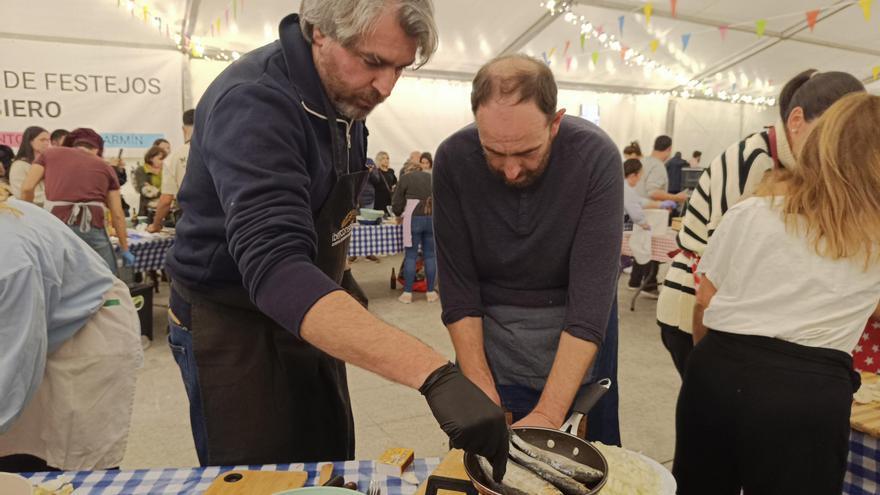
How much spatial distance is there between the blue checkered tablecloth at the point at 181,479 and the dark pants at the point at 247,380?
185 millimetres

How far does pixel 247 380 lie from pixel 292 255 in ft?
1.64

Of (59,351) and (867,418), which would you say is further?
(867,418)

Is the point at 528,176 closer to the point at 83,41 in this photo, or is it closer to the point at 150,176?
the point at 150,176

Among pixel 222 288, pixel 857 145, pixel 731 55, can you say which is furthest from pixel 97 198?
pixel 731 55

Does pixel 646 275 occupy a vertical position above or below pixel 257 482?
below

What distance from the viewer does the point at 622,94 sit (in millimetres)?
10367

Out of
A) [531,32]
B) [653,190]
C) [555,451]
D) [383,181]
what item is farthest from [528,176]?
[531,32]

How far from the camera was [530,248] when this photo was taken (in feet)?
4.39

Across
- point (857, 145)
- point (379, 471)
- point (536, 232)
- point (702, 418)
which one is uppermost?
point (857, 145)

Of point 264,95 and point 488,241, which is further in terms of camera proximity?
point 488,241

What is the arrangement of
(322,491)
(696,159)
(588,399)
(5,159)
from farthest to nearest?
(696,159) → (5,159) → (588,399) → (322,491)

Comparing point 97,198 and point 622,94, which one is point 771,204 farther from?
point 622,94

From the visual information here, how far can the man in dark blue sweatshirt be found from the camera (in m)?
0.80

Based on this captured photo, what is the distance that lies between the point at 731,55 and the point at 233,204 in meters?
9.54
